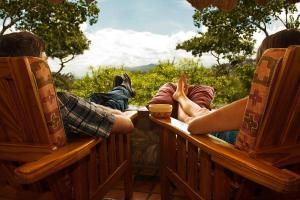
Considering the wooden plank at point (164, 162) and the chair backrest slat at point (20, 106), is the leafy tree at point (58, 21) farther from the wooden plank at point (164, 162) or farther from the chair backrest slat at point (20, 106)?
the chair backrest slat at point (20, 106)

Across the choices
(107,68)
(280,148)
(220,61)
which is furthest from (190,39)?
(280,148)

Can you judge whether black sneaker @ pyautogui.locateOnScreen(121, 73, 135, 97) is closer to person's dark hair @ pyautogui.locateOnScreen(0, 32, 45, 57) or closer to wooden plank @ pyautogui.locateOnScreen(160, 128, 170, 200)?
wooden plank @ pyautogui.locateOnScreen(160, 128, 170, 200)

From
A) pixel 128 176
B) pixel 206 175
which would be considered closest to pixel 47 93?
pixel 206 175

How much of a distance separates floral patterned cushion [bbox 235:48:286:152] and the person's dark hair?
3.10ft

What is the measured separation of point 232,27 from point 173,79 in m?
1.09

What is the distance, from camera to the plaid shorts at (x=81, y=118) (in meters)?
1.66

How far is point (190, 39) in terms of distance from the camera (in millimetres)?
4105

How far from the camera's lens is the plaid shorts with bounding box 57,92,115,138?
1660mm

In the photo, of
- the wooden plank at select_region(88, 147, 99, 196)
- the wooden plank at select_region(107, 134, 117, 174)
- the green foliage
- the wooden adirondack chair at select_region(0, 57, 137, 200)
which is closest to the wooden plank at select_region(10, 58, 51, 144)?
the wooden adirondack chair at select_region(0, 57, 137, 200)

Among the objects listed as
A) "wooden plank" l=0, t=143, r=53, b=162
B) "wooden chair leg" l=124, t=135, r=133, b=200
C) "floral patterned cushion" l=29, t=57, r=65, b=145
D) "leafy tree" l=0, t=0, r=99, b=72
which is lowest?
"wooden chair leg" l=124, t=135, r=133, b=200

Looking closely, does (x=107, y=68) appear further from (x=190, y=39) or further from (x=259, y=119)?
(x=259, y=119)

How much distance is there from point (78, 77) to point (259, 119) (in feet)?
11.2

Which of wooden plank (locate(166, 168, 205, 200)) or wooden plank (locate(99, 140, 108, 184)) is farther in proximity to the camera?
wooden plank (locate(99, 140, 108, 184))

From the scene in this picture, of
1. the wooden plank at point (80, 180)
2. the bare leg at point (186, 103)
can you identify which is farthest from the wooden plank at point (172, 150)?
the wooden plank at point (80, 180)
